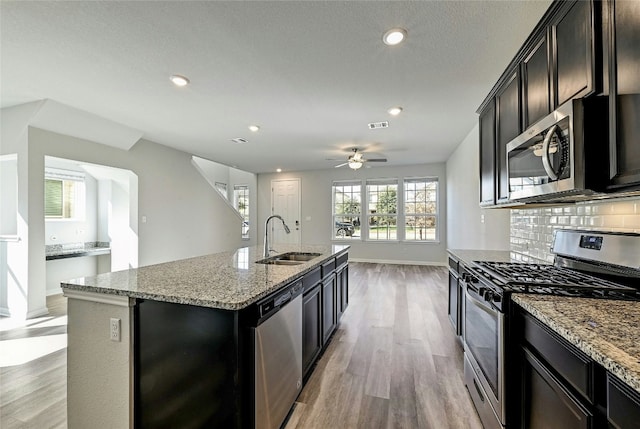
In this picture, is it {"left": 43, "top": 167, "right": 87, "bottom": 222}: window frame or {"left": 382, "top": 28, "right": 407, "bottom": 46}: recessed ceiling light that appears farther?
{"left": 43, "top": 167, "right": 87, "bottom": 222}: window frame

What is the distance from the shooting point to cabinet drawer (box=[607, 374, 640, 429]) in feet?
2.21

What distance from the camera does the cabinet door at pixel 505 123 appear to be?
193 cm

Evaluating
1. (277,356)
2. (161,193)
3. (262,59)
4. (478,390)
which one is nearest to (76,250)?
(161,193)

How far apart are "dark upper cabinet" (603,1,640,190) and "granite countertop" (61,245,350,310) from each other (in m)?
1.61

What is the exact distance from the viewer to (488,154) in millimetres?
2480

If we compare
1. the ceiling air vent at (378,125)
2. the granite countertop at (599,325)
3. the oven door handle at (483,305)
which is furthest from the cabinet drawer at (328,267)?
the ceiling air vent at (378,125)

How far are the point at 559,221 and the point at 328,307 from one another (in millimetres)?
1981

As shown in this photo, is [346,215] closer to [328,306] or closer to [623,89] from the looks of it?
[328,306]

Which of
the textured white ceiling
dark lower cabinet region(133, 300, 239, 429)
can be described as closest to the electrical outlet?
dark lower cabinet region(133, 300, 239, 429)

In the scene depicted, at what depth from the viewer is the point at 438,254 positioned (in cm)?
712

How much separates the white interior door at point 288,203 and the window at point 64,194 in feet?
15.1

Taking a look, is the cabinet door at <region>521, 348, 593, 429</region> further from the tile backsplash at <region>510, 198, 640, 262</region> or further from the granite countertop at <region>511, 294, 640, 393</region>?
the tile backsplash at <region>510, 198, 640, 262</region>

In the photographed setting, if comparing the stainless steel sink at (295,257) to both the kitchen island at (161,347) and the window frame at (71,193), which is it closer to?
the kitchen island at (161,347)

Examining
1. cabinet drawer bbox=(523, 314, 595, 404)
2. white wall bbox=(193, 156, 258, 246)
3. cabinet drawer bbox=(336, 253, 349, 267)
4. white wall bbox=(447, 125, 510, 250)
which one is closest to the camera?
cabinet drawer bbox=(523, 314, 595, 404)
